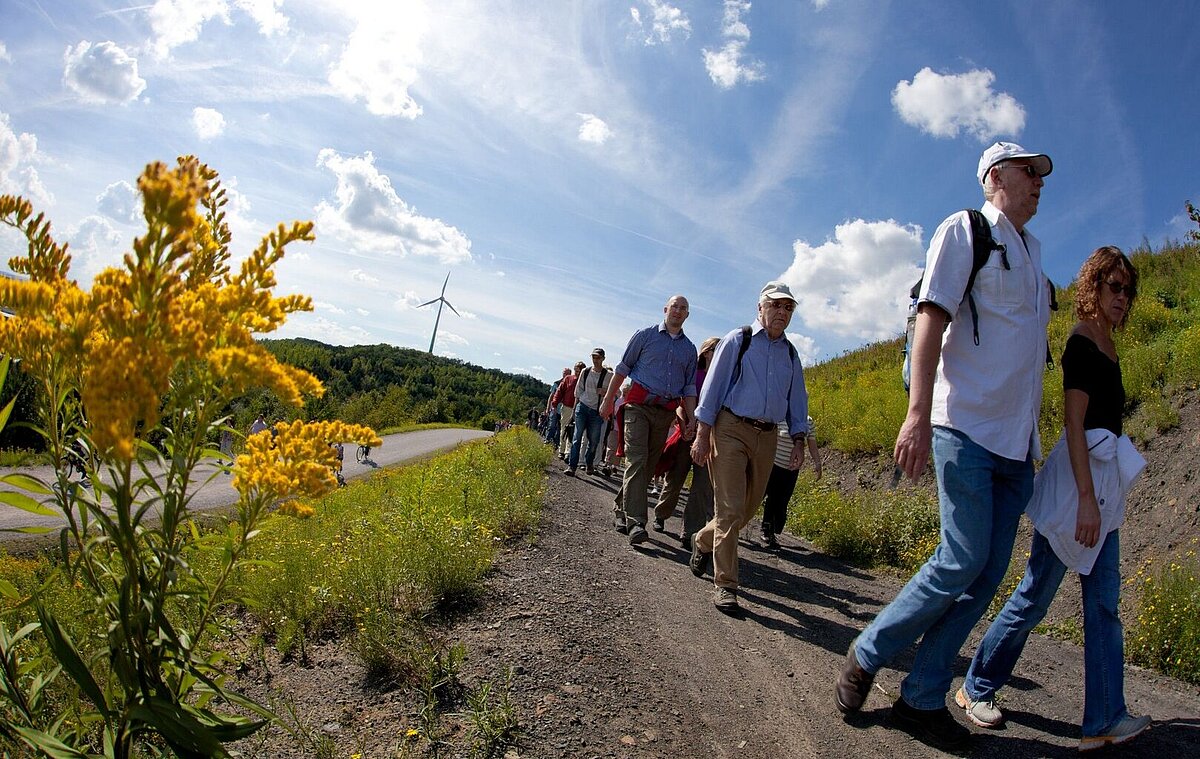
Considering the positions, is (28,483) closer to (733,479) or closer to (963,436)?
(963,436)

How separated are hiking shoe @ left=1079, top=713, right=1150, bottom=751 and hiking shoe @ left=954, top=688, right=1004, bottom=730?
333mm

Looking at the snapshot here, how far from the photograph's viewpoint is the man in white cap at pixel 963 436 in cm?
286

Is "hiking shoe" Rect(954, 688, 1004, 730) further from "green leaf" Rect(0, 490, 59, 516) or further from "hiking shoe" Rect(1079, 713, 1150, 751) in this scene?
"green leaf" Rect(0, 490, 59, 516)

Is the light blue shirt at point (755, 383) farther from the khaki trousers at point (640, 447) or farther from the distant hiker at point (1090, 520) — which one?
the distant hiker at point (1090, 520)

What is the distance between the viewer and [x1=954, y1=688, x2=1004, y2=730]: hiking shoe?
320 centimetres

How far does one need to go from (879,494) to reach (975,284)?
25.3 feet

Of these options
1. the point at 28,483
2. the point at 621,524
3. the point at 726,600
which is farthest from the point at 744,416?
the point at 28,483

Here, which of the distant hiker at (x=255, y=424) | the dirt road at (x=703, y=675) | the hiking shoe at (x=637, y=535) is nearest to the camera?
the distant hiker at (x=255, y=424)

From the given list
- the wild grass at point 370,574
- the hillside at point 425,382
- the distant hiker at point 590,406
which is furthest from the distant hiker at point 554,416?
the hillside at point 425,382

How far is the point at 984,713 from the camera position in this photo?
3.22 meters

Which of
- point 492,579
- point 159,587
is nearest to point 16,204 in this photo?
point 159,587

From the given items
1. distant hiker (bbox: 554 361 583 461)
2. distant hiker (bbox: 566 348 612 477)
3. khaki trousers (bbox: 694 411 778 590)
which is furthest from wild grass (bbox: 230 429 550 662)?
distant hiker (bbox: 554 361 583 461)

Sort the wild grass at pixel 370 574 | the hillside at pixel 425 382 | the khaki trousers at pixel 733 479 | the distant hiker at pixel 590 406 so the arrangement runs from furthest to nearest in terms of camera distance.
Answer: the hillside at pixel 425 382 < the distant hiker at pixel 590 406 < the khaki trousers at pixel 733 479 < the wild grass at pixel 370 574

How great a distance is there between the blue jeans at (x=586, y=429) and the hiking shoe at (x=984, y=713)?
31.0ft
